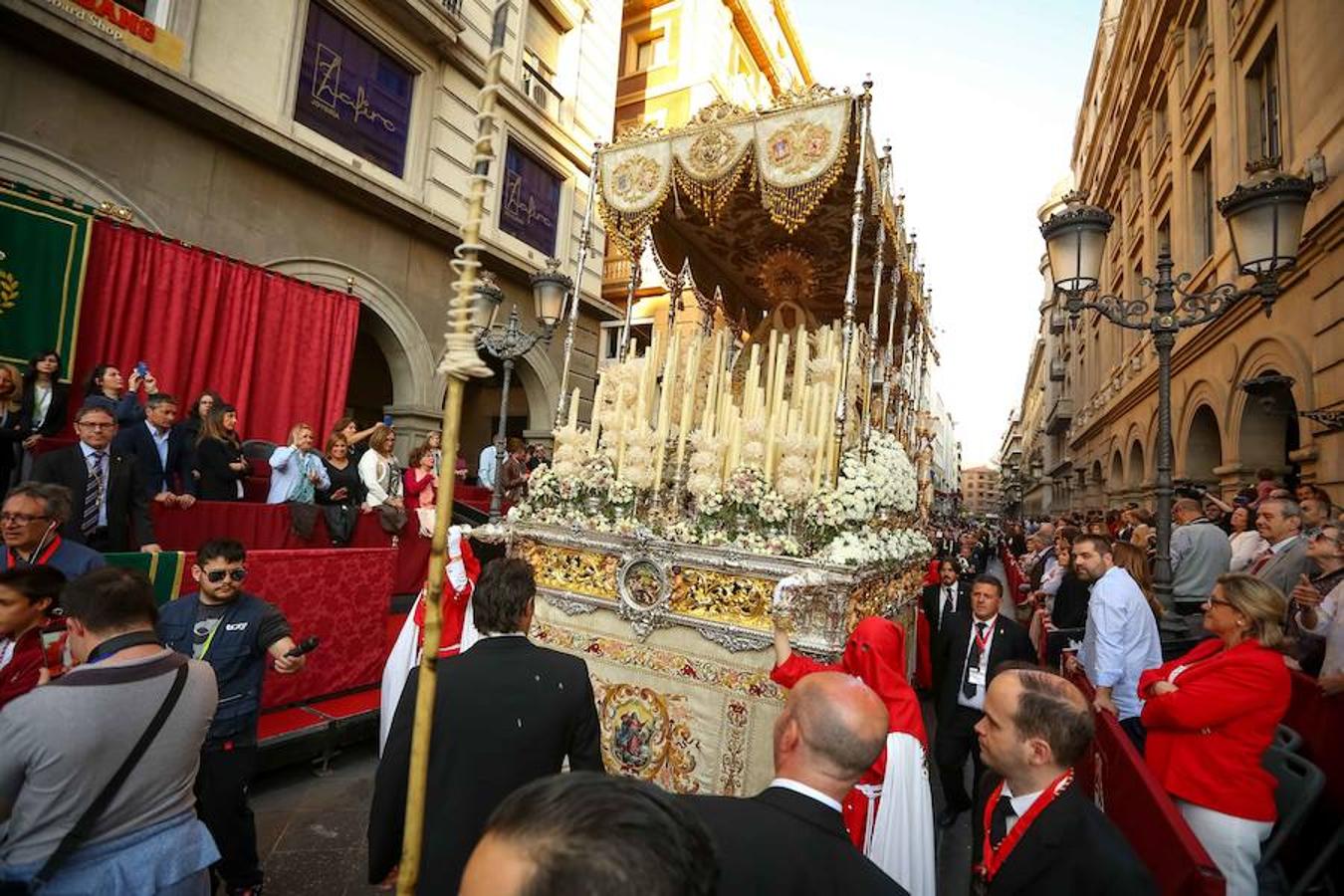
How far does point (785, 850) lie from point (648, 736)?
3.21m

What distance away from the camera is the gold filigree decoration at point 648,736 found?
14.1ft

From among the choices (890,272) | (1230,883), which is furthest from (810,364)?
(1230,883)

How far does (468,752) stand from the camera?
215 centimetres

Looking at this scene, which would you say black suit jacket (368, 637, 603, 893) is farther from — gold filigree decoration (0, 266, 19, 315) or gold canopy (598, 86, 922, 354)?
gold filigree decoration (0, 266, 19, 315)

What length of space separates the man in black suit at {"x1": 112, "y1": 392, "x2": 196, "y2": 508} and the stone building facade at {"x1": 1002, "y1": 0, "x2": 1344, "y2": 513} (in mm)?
8469

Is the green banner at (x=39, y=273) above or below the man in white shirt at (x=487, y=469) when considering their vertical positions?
above

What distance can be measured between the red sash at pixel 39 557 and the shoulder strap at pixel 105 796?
1.42m

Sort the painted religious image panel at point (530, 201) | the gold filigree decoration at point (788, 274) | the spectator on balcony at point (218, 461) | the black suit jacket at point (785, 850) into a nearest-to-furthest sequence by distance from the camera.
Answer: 1. the black suit jacket at point (785, 850)
2. the spectator on balcony at point (218, 461)
3. the gold filigree decoration at point (788, 274)
4. the painted religious image panel at point (530, 201)

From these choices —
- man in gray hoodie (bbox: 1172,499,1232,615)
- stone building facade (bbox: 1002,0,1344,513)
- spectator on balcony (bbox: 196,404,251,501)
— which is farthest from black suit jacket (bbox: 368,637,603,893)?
man in gray hoodie (bbox: 1172,499,1232,615)

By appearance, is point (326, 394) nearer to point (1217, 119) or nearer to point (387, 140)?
point (387, 140)

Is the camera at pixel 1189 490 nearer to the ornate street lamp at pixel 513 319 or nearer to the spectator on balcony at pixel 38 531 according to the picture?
the ornate street lamp at pixel 513 319

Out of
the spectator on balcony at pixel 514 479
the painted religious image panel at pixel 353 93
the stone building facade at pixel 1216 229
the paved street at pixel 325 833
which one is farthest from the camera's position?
the spectator on balcony at pixel 514 479

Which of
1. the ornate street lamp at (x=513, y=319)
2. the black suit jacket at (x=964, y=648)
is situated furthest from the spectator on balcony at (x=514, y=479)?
the black suit jacket at (x=964, y=648)

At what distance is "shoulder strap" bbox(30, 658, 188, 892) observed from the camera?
1.86m
